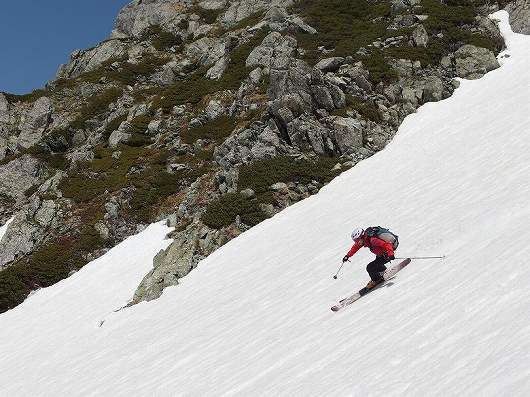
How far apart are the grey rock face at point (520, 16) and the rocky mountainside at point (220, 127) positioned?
198 mm

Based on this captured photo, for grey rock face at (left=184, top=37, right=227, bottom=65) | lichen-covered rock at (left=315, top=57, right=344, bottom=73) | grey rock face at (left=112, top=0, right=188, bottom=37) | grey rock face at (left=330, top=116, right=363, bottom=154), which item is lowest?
grey rock face at (left=330, top=116, right=363, bottom=154)

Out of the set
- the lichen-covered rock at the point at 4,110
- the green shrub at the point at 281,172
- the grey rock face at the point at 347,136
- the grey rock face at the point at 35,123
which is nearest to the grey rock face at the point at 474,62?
the grey rock face at the point at 347,136

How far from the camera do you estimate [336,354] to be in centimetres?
847

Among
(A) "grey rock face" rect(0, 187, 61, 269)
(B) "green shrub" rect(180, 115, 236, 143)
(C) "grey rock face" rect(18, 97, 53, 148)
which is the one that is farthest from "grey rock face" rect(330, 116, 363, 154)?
(C) "grey rock face" rect(18, 97, 53, 148)

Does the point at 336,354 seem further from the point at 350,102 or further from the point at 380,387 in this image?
the point at 350,102

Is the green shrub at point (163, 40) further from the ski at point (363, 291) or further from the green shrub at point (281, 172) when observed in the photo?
the ski at point (363, 291)

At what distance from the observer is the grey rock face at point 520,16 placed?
37.9m

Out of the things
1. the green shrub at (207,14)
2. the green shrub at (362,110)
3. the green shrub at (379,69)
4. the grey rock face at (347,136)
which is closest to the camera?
the grey rock face at (347,136)

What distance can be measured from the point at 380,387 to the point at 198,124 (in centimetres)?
3527

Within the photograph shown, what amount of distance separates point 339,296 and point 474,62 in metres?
28.7

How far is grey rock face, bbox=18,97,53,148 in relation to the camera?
5297cm

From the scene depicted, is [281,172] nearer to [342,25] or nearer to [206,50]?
[342,25]

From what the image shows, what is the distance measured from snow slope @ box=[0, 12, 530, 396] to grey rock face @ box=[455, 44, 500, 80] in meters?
4.44

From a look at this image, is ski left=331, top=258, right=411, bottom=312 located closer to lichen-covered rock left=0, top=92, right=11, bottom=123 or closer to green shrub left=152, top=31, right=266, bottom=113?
green shrub left=152, top=31, right=266, bottom=113
